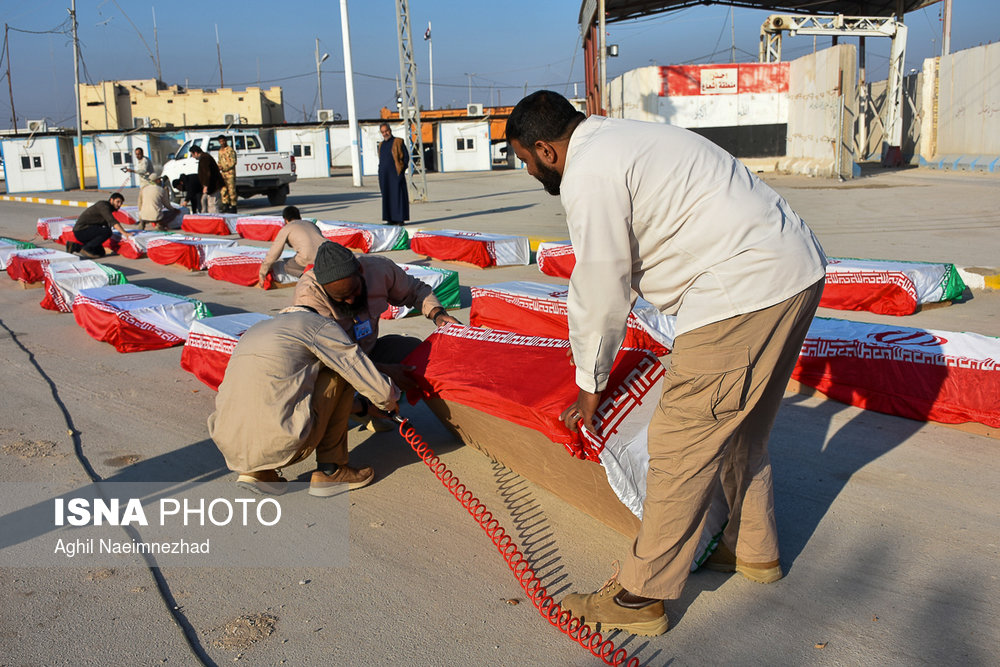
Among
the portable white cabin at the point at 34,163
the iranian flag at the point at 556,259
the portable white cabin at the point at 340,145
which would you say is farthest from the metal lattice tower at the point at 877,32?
the portable white cabin at the point at 34,163

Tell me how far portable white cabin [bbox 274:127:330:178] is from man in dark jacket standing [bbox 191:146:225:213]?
2044 cm

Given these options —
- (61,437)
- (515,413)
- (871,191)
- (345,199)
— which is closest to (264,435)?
(515,413)

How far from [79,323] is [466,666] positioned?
6721 millimetres

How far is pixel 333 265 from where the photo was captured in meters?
4.14

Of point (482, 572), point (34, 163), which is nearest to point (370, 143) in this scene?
point (34, 163)

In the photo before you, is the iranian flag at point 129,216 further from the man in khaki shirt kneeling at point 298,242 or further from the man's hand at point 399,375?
the man's hand at point 399,375

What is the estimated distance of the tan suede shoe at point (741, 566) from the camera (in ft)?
9.91

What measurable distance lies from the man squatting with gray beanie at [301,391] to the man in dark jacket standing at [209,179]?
15.1 metres

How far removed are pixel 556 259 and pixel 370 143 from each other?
32.7 metres

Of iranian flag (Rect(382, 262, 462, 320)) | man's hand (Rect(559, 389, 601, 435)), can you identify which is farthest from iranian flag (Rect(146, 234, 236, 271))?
man's hand (Rect(559, 389, 601, 435))

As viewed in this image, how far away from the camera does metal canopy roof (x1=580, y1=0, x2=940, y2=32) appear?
30.6m

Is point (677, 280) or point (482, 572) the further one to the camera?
point (482, 572)

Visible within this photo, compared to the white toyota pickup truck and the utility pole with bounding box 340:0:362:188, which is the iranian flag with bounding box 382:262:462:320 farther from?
the utility pole with bounding box 340:0:362:188

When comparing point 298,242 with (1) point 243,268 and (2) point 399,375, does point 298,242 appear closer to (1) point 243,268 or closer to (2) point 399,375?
(1) point 243,268
